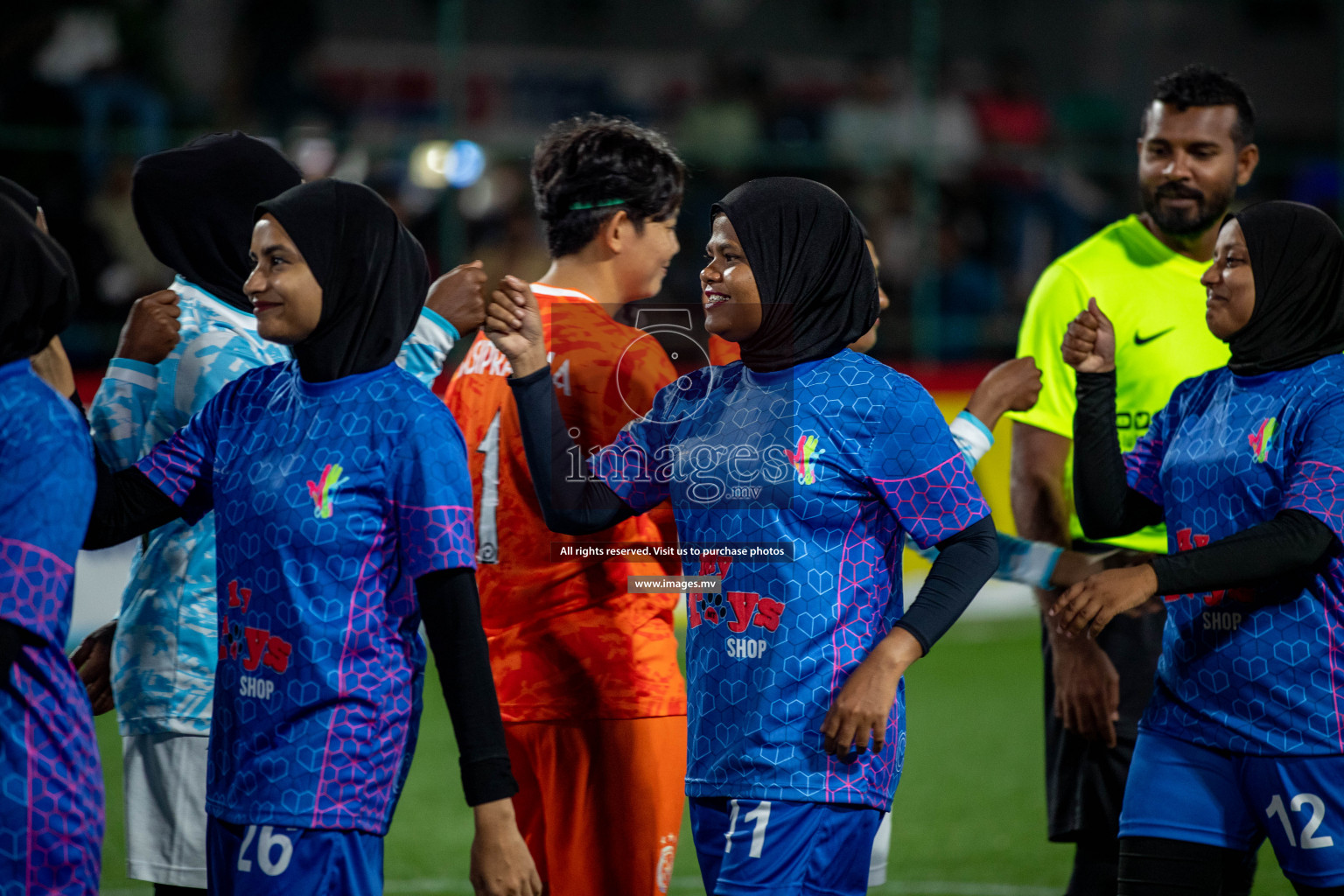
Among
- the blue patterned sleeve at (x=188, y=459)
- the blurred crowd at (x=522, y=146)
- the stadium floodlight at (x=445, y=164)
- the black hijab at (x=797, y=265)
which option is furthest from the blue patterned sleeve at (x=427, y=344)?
the stadium floodlight at (x=445, y=164)

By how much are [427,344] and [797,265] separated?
100cm

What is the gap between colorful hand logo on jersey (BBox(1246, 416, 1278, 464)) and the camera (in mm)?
3283

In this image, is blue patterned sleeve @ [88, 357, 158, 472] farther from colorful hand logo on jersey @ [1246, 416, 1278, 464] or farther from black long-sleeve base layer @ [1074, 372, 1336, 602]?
colorful hand logo on jersey @ [1246, 416, 1278, 464]

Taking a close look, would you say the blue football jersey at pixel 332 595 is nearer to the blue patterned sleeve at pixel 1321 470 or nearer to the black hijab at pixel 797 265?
the black hijab at pixel 797 265

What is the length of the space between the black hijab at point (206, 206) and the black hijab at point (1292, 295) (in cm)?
226

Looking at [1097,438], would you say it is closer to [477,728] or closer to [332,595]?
[477,728]

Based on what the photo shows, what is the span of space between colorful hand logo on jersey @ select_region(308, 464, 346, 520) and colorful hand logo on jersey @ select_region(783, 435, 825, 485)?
0.83m

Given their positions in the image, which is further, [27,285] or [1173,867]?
[1173,867]

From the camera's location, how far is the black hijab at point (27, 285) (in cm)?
249

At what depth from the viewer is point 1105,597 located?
3113 millimetres

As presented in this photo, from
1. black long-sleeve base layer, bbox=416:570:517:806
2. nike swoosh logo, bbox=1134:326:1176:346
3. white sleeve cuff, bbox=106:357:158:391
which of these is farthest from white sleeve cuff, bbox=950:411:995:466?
white sleeve cuff, bbox=106:357:158:391

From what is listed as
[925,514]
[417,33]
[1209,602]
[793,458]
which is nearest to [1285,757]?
[1209,602]

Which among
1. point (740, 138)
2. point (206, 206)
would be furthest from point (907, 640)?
point (740, 138)

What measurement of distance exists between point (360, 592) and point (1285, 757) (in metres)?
1.95
